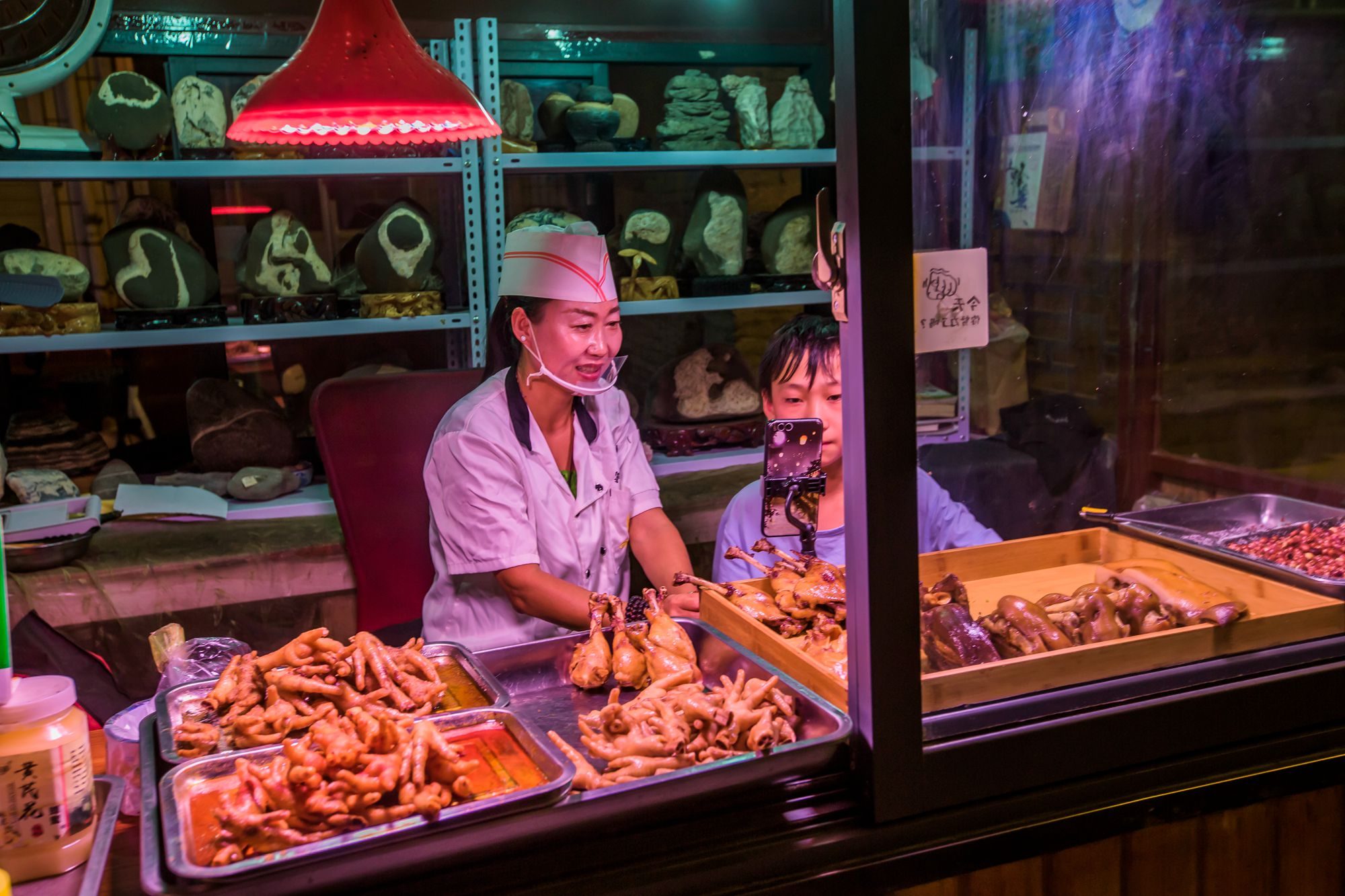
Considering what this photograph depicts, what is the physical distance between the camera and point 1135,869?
4.29 ft

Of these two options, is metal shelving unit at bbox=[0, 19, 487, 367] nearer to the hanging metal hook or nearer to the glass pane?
the glass pane

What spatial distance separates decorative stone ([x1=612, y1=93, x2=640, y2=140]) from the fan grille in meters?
1.56

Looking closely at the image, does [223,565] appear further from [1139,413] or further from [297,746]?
[1139,413]

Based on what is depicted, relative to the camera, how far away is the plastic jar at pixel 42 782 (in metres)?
0.98

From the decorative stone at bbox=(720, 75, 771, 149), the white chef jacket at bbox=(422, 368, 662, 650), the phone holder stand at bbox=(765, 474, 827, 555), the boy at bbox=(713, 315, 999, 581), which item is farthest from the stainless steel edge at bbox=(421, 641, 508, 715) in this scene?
the decorative stone at bbox=(720, 75, 771, 149)

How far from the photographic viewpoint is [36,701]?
989 millimetres

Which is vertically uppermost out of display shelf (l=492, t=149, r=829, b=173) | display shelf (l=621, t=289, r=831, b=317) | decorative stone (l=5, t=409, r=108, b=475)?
display shelf (l=492, t=149, r=829, b=173)

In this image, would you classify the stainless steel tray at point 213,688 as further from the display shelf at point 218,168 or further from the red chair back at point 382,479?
the display shelf at point 218,168

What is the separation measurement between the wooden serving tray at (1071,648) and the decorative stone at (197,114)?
2.28 meters

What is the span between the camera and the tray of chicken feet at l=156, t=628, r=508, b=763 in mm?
1217

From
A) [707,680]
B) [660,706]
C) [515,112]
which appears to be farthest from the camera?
[515,112]

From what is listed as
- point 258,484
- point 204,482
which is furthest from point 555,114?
point 204,482

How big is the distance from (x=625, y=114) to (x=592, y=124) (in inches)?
9.4

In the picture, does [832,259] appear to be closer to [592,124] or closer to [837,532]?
[837,532]
